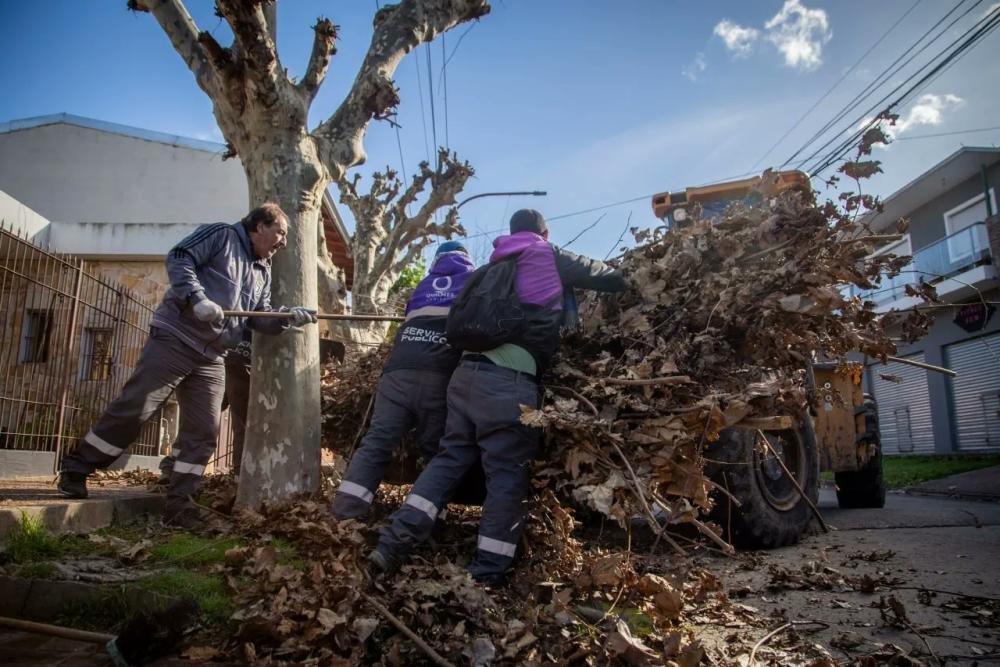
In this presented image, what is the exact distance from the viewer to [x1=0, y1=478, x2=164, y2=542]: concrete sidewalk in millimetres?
2980

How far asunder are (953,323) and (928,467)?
395 centimetres

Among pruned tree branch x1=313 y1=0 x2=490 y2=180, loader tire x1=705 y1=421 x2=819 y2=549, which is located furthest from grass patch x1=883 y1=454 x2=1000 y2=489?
pruned tree branch x1=313 y1=0 x2=490 y2=180

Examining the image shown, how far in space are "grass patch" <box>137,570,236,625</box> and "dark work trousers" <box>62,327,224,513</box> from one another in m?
1.15

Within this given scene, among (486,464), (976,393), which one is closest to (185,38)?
(486,464)

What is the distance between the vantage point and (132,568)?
2814mm

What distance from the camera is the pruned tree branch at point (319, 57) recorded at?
4.38 m

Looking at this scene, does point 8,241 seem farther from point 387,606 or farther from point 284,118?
point 387,606

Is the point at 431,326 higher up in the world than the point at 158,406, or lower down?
higher up

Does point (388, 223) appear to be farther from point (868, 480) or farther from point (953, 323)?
point (953, 323)

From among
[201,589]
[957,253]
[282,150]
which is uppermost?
[957,253]

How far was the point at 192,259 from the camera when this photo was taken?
3.77 meters

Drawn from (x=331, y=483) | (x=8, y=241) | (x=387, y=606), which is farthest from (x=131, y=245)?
(x=387, y=606)

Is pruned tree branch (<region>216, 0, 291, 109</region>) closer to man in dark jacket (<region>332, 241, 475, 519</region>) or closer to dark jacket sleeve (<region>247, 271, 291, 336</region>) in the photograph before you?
dark jacket sleeve (<region>247, 271, 291, 336</region>)

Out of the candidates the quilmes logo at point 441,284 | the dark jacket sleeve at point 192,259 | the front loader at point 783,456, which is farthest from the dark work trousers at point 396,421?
the front loader at point 783,456
